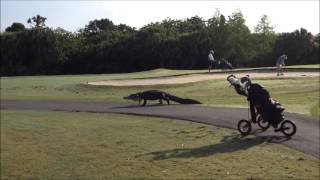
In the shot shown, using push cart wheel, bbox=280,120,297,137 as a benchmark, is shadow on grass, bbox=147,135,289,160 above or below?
below

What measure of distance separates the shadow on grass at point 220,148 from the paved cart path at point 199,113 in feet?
1.50

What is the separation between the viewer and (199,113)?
22688mm

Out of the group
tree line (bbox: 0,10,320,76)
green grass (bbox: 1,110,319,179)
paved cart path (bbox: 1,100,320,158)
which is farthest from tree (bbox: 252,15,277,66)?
green grass (bbox: 1,110,319,179)

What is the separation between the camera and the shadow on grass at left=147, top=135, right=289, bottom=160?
15.3 metres

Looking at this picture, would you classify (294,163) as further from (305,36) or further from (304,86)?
(305,36)

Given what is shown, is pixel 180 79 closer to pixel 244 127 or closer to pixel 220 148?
pixel 244 127

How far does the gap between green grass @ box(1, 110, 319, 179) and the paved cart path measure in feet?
2.08

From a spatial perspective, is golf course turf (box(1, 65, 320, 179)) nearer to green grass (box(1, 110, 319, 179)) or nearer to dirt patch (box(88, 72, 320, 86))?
green grass (box(1, 110, 319, 179))

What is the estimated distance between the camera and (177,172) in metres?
13.7

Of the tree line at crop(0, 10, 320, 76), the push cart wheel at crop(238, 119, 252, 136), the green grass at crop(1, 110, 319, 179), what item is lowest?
the green grass at crop(1, 110, 319, 179)

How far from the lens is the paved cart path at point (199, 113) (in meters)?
16.3

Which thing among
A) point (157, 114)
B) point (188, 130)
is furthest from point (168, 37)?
point (188, 130)

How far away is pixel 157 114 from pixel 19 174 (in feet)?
30.2

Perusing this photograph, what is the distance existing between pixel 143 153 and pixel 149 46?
2480 centimetres
